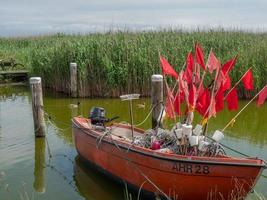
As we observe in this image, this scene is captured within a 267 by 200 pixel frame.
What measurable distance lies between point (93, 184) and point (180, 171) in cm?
215

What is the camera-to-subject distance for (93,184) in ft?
25.5

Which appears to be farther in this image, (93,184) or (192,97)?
(93,184)

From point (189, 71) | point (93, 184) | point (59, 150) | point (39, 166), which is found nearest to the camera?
point (189, 71)

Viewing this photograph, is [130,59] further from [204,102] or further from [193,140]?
[193,140]

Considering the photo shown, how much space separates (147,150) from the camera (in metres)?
6.51

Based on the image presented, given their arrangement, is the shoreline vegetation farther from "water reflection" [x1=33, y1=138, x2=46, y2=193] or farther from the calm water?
"water reflection" [x1=33, y1=138, x2=46, y2=193]

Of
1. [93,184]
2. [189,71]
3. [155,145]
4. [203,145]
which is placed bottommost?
[93,184]

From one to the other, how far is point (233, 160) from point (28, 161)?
458cm

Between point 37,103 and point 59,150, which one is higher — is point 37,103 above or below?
above

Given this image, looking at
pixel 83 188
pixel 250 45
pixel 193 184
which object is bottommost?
pixel 83 188

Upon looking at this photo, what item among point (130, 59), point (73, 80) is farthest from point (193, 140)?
point (73, 80)

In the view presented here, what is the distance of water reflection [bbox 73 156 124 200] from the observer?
7254 mm

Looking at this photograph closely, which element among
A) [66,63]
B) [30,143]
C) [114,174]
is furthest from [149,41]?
[114,174]

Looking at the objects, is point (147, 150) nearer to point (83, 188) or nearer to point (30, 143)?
point (83, 188)
